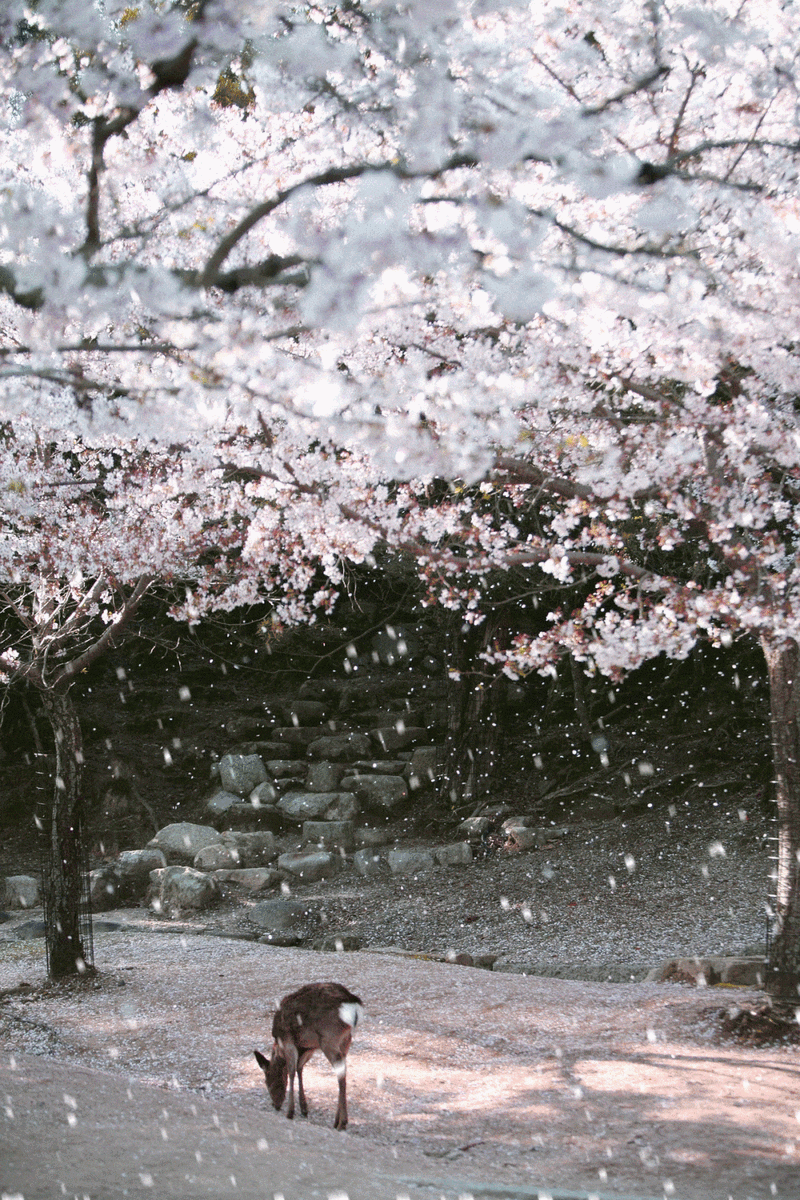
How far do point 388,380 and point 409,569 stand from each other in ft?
24.8

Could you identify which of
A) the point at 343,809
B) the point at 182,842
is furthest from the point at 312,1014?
the point at 343,809

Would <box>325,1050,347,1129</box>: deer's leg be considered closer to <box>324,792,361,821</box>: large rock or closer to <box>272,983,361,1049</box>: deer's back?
<box>272,983,361,1049</box>: deer's back

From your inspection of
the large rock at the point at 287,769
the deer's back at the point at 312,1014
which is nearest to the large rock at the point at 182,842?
the large rock at the point at 287,769

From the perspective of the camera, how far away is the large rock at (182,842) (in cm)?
1157

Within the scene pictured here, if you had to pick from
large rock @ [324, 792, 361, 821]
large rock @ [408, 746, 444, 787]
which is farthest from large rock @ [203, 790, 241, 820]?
large rock @ [408, 746, 444, 787]

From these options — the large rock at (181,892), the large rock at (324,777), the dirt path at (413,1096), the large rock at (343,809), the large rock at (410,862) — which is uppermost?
the large rock at (324,777)

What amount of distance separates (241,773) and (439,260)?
39.4 feet

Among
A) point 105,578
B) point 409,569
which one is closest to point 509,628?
point 409,569

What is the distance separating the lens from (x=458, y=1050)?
5.09 meters

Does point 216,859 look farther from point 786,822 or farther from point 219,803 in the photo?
point 786,822

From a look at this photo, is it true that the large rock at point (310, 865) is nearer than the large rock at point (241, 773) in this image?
Yes

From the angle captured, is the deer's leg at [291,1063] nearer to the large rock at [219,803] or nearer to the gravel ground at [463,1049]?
the gravel ground at [463,1049]

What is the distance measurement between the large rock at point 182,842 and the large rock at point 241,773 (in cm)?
190

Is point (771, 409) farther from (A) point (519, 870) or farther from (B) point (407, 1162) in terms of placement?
(A) point (519, 870)
